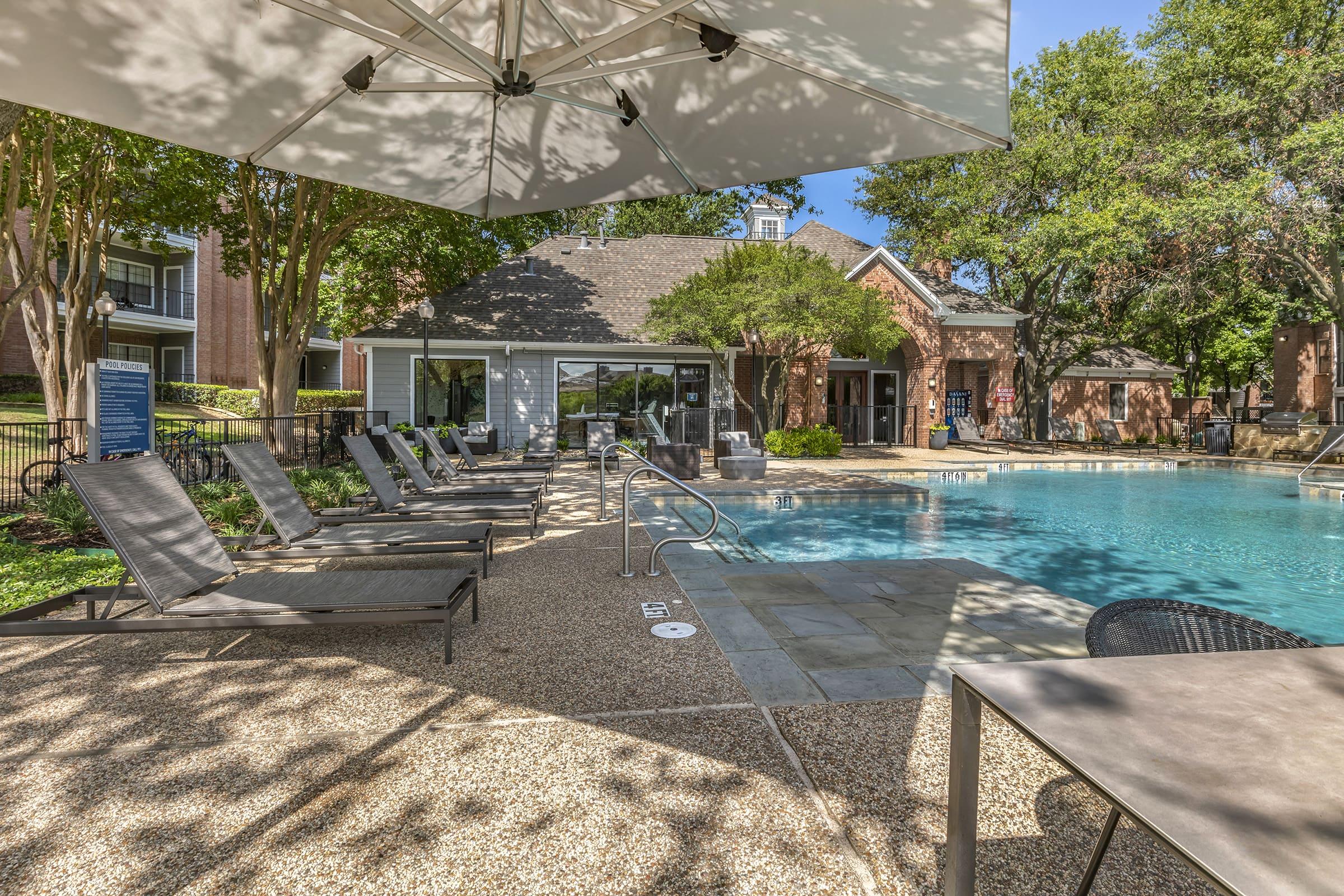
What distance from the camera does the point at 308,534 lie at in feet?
17.6

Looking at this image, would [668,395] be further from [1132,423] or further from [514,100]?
[1132,423]

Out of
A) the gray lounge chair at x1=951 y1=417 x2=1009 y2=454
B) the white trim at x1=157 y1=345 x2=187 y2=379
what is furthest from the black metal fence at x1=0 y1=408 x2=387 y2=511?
the gray lounge chair at x1=951 y1=417 x2=1009 y2=454

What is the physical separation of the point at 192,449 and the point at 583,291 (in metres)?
12.7

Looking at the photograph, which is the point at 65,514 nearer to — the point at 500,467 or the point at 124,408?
Result: the point at 124,408

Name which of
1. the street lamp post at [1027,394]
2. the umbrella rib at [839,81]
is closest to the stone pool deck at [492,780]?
the umbrella rib at [839,81]

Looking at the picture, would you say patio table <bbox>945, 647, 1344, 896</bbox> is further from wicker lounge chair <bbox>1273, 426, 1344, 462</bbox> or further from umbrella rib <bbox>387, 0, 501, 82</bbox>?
wicker lounge chair <bbox>1273, 426, 1344, 462</bbox>

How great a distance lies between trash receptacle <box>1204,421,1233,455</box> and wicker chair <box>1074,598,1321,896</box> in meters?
22.3

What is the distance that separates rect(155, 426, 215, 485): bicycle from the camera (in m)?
10.1

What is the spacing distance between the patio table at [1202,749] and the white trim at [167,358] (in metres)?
34.3

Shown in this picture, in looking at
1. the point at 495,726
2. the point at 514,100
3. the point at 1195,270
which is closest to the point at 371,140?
the point at 514,100

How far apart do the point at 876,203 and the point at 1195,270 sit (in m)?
11.3

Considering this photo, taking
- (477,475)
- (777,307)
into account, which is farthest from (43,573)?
(777,307)

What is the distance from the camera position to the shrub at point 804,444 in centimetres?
1758

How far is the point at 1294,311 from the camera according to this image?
92.4 feet
